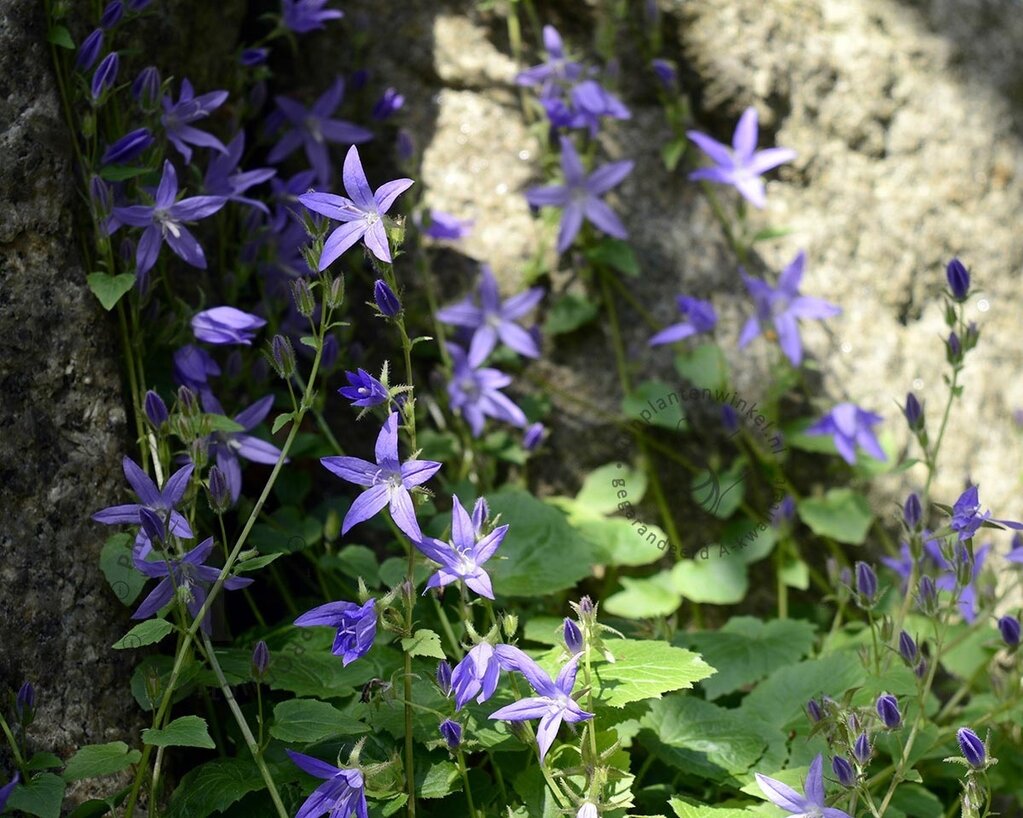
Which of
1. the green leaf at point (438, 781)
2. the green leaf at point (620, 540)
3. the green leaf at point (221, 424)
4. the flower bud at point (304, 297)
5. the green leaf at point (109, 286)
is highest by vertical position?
the flower bud at point (304, 297)

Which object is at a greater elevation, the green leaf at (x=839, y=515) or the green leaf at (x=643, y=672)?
the green leaf at (x=643, y=672)

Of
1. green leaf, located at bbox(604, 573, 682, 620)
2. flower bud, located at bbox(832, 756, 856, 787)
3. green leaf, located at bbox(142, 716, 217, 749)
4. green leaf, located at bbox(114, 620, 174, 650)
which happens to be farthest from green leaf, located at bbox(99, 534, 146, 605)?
green leaf, located at bbox(604, 573, 682, 620)

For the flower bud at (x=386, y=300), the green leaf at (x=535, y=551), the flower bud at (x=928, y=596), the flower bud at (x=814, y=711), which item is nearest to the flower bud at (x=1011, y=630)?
the flower bud at (x=928, y=596)

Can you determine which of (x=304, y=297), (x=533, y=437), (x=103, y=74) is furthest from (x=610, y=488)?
(x=103, y=74)

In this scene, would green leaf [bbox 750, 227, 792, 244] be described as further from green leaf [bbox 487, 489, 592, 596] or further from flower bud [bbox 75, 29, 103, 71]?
flower bud [bbox 75, 29, 103, 71]

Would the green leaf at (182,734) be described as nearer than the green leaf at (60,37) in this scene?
Yes

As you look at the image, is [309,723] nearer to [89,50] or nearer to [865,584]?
[865,584]

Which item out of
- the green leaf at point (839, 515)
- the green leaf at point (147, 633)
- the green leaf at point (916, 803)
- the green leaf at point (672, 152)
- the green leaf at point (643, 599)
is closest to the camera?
the green leaf at point (147, 633)

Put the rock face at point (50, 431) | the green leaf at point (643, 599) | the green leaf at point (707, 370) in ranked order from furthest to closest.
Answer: the green leaf at point (707, 370) < the green leaf at point (643, 599) < the rock face at point (50, 431)

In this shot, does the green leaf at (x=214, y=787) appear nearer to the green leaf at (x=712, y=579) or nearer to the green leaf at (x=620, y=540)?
the green leaf at (x=620, y=540)
